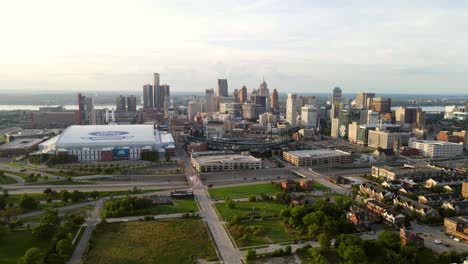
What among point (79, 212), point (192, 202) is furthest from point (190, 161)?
point (79, 212)

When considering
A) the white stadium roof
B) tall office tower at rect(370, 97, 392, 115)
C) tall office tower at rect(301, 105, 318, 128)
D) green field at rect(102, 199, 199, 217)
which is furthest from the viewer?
tall office tower at rect(370, 97, 392, 115)

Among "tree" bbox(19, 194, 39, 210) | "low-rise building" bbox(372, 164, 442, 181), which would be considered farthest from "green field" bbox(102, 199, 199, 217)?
"low-rise building" bbox(372, 164, 442, 181)

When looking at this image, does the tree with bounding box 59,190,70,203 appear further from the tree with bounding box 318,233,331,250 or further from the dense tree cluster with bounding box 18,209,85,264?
the tree with bounding box 318,233,331,250

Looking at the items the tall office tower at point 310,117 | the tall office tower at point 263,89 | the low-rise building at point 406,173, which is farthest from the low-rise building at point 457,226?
the tall office tower at point 263,89

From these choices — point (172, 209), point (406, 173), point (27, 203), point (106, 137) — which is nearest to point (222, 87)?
point (106, 137)

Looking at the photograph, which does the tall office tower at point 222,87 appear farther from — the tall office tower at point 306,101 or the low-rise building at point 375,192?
the low-rise building at point 375,192

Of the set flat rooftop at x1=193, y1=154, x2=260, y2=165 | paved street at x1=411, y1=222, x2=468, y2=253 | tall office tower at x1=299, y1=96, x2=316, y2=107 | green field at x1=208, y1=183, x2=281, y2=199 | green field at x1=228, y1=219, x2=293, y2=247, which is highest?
tall office tower at x1=299, y1=96, x2=316, y2=107

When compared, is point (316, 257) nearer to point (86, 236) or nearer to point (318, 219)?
point (318, 219)
